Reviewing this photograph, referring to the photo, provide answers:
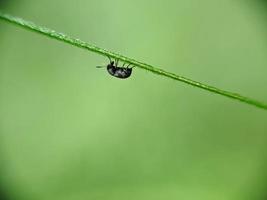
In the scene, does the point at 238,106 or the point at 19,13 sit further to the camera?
the point at 238,106

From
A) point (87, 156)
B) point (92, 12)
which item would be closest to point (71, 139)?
point (87, 156)

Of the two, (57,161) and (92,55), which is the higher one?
(92,55)

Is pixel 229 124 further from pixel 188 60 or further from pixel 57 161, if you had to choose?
pixel 57 161

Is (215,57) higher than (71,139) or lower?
higher

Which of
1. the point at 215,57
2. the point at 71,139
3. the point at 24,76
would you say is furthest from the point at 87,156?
the point at 215,57

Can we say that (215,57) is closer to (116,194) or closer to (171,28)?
(171,28)
